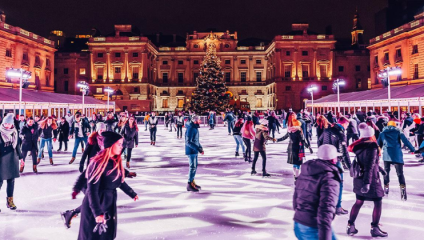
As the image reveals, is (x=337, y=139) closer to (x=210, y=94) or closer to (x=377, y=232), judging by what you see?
(x=377, y=232)

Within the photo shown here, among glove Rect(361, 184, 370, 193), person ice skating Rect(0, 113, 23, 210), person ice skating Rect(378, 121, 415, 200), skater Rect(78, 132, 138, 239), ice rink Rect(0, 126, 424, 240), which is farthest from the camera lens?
person ice skating Rect(378, 121, 415, 200)

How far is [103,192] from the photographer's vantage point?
3.02 m

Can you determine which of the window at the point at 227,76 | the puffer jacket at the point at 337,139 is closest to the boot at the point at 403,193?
the puffer jacket at the point at 337,139

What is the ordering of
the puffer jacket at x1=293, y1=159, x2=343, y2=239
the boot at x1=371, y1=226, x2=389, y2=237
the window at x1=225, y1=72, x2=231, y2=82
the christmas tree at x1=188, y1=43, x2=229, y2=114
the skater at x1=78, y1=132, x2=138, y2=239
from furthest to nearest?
the window at x1=225, y1=72, x2=231, y2=82
the christmas tree at x1=188, y1=43, x2=229, y2=114
the boot at x1=371, y1=226, x2=389, y2=237
the skater at x1=78, y1=132, x2=138, y2=239
the puffer jacket at x1=293, y1=159, x2=343, y2=239

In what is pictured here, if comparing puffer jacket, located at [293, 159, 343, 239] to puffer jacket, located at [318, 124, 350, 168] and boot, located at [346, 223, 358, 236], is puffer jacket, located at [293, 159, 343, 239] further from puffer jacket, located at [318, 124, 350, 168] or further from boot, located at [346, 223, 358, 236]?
puffer jacket, located at [318, 124, 350, 168]

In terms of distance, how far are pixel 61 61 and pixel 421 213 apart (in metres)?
60.0

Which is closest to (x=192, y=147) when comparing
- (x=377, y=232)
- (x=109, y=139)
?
(x=377, y=232)

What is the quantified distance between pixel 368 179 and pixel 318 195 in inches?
69.7

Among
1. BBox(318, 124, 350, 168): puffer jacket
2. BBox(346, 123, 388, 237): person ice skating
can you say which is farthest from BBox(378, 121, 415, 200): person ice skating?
BBox(346, 123, 388, 237): person ice skating

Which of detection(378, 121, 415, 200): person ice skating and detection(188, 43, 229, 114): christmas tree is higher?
detection(188, 43, 229, 114): christmas tree

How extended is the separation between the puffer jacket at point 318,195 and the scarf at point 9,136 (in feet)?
15.4

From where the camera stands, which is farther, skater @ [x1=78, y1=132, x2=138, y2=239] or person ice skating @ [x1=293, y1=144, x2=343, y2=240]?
skater @ [x1=78, y1=132, x2=138, y2=239]

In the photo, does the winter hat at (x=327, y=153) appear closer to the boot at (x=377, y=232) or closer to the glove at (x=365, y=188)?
the glove at (x=365, y=188)

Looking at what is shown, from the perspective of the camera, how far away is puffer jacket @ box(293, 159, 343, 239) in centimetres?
258
